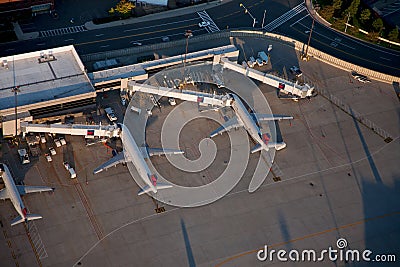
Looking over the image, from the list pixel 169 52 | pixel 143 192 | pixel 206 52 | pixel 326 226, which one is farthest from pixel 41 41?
pixel 326 226

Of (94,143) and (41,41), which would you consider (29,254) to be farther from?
(41,41)

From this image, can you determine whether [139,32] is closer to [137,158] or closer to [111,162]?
[111,162]

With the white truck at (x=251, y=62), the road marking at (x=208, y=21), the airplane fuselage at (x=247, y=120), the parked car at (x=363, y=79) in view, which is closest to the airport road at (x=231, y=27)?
the road marking at (x=208, y=21)

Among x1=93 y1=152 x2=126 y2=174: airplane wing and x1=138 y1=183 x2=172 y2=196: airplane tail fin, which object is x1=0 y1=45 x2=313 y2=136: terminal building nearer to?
x1=93 y1=152 x2=126 y2=174: airplane wing

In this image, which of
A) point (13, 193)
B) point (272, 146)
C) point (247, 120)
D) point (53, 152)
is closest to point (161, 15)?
point (247, 120)

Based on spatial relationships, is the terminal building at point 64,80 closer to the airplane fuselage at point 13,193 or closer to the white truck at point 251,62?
the white truck at point 251,62

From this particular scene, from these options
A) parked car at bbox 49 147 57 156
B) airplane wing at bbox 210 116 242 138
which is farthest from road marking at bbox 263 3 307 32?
parked car at bbox 49 147 57 156
